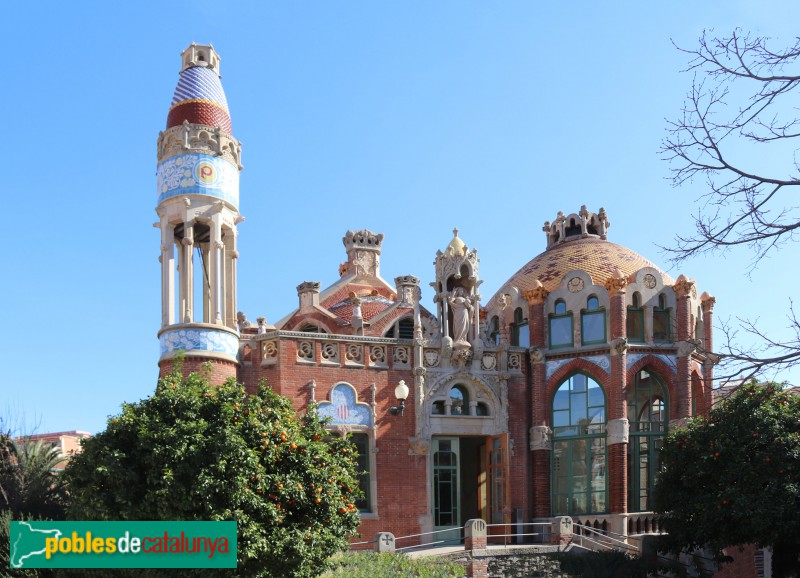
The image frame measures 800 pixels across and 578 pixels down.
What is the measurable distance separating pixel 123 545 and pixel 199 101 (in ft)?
45.2

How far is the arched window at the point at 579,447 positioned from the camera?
3156 centimetres

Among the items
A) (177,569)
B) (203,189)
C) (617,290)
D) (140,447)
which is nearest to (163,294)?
(203,189)

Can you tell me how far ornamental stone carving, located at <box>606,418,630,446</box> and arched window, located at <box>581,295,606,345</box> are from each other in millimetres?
2563

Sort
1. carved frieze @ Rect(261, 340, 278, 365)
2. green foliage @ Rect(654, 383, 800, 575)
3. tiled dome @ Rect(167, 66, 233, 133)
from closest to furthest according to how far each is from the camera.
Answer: green foliage @ Rect(654, 383, 800, 575) < tiled dome @ Rect(167, 66, 233, 133) < carved frieze @ Rect(261, 340, 278, 365)

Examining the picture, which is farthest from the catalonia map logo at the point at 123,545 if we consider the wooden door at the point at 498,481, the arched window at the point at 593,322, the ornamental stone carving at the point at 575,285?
the ornamental stone carving at the point at 575,285

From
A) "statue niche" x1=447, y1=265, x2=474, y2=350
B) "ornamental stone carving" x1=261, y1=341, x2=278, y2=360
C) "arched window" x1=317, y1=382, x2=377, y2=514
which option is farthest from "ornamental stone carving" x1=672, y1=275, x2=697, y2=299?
"ornamental stone carving" x1=261, y1=341, x2=278, y2=360

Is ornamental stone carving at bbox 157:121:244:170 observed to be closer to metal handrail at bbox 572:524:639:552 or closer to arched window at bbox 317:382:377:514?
arched window at bbox 317:382:377:514

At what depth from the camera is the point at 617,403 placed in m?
31.2

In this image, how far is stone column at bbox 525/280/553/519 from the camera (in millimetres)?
32094

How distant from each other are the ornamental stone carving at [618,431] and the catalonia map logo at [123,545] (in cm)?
1428

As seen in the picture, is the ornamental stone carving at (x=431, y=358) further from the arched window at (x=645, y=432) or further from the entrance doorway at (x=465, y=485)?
the arched window at (x=645, y=432)

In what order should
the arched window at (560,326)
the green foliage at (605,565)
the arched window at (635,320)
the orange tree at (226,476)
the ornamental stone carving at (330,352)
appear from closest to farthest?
the orange tree at (226,476), the green foliage at (605,565), the ornamental stone carving at (330,352), the arched window at (635,320), the arched window at (560,326)

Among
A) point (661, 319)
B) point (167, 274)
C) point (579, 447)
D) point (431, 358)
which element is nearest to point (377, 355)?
point (431, 358)

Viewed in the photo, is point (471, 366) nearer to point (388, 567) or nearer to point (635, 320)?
point (635, 320)
